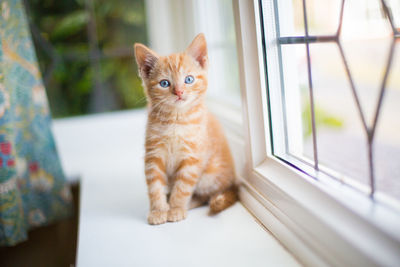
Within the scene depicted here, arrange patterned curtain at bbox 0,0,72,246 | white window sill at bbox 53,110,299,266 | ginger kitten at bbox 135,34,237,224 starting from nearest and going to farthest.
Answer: white window sill at bbox 53,110,299,266 < ginger kitten at bbox 135,34,237,224 < patterned curtain at bbox 0,0,72,246

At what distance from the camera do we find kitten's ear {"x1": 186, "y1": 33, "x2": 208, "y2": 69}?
1013 millimetres

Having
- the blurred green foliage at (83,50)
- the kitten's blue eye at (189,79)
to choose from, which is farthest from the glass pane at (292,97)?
the blurred green foliage at (83,50)

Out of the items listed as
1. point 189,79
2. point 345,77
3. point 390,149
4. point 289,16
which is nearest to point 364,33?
point 345,77

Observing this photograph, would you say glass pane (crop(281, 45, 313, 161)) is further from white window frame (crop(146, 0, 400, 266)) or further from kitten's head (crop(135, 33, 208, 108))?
kitten's head (crop(135, 33, 208, 108))

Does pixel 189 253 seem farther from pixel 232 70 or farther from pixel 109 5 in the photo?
pixel 109 5

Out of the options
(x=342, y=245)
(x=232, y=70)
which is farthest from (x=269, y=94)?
(x=232, y=70)

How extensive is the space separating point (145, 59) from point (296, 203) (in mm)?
614

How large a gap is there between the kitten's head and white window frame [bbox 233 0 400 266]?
140mm

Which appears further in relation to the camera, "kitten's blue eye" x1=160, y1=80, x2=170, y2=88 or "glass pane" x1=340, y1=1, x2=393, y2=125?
"kitten's blue eye" x1=160, y1=80, x2=170, y2=88

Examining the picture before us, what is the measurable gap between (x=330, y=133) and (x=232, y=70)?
1.07 meters

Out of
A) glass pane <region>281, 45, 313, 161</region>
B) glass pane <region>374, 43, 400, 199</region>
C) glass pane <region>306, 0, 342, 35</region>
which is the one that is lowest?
glass pane <region>374, 43, 400, 199</region>

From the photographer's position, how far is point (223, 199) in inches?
40.2

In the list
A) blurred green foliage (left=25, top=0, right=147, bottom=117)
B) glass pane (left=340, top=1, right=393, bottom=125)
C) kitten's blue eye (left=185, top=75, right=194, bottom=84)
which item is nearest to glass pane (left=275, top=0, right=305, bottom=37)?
glass pane (left=340, top=1, right=393, bottom=125)

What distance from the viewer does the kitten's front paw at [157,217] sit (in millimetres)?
978
